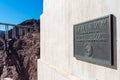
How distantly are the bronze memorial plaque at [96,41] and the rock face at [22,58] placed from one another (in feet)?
49.8

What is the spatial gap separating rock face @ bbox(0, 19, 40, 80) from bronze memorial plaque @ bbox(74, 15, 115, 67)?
1516 cm

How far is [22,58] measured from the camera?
20.9 metres

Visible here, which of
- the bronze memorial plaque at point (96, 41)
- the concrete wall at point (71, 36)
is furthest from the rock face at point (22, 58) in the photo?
the bronze memorial plaque at point (96, 41)

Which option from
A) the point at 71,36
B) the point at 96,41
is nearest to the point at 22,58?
the point at 71,36

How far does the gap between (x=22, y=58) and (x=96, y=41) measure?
63.8 ft

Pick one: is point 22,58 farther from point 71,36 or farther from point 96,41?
point 96,41

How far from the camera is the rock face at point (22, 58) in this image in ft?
59.6

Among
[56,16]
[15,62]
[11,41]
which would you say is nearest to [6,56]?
[15,62]

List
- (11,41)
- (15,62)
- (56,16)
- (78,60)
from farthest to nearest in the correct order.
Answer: (11,41)
(15,62)
(56,16)
(78,60)

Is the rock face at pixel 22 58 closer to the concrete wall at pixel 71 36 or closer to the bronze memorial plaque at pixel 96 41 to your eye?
the concrete wall at pixel 71 36

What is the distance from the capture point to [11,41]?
77.3 ft

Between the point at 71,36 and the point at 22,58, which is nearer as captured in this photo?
the point at 71,36

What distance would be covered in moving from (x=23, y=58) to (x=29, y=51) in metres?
1.04

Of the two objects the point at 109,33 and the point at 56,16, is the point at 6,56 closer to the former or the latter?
the point at 56,16
